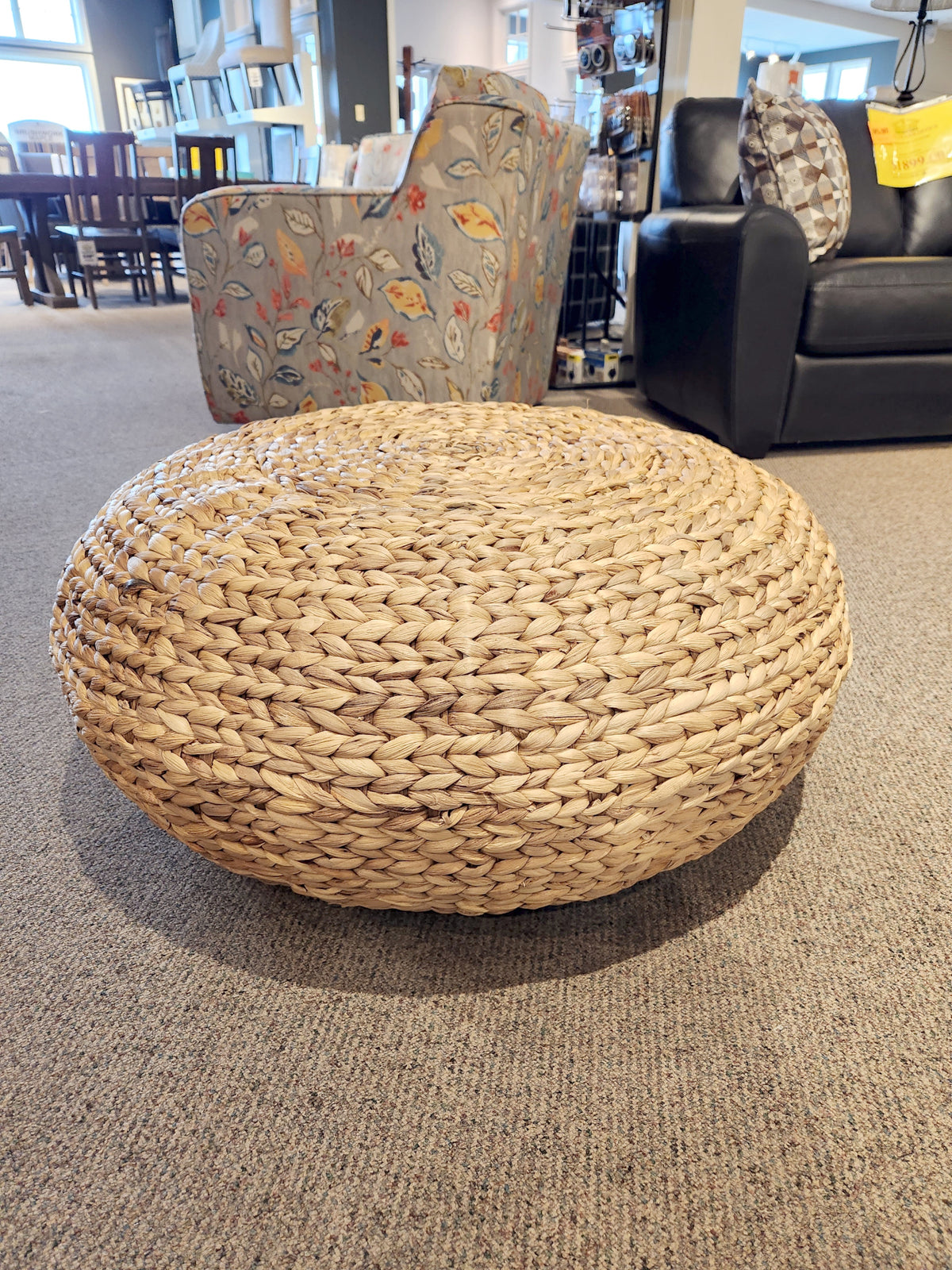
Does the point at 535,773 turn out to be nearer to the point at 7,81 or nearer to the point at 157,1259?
the point at 157,1259

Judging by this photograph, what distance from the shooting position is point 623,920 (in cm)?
79

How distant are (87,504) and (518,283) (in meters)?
1.27

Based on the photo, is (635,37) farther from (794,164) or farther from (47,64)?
(47,64)

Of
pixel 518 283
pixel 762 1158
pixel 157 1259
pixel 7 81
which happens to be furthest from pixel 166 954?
pixel 7 81

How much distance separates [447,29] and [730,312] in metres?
10.9

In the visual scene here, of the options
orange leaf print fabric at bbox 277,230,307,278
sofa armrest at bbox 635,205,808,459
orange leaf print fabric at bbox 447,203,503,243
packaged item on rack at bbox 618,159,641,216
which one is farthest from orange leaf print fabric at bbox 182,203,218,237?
packaged item on rack at bbox 618,159,641,216

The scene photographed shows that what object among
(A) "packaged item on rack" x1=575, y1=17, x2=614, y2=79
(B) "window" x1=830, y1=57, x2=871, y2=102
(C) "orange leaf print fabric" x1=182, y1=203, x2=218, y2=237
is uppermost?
(B) "window" x1=830, y1=57, x2=871, y2=102

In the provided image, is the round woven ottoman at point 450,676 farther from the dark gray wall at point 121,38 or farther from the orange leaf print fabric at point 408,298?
the dark gray wall at point 121,38

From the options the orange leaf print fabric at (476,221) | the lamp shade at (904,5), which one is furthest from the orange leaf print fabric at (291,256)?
the lamp shade at (904,5)

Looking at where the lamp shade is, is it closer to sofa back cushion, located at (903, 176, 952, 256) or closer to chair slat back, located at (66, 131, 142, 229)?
sofa back cushion, located at (903, 176, 952, 256)

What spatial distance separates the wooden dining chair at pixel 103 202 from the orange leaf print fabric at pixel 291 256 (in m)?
4.01

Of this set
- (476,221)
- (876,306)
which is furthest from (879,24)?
(476,221)

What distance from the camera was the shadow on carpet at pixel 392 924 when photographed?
732 mm

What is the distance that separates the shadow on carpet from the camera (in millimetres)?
732
